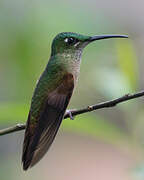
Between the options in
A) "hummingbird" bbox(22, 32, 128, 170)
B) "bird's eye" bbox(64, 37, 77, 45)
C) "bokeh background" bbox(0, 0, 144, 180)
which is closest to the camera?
"bokeh background" bbox(0, 0, 144, 180)

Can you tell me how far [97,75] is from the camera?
9.54 feet

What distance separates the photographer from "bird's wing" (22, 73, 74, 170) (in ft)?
8.93

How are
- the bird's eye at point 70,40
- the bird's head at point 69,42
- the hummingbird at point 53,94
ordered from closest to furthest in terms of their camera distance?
1. the hummingbird at point 53,94
2. the bird's head at point 69,42
3. the bird's eye at point 70,40

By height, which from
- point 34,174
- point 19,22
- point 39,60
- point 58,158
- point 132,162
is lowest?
point 58,158

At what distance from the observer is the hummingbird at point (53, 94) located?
282 centimetres

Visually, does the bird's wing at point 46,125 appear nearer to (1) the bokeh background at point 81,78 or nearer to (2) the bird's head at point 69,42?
(1) the bokeh background at point 81,78

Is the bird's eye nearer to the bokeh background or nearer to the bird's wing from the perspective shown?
the bokeh background

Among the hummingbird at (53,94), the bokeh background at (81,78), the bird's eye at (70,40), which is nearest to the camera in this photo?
the bokeh background at (81,78)

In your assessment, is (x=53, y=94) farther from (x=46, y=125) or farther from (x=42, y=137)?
(x=42, y=137)

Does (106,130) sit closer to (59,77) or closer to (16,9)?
(59,77)

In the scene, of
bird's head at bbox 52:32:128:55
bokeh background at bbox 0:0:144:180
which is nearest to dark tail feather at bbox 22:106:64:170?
bokeh background at bbox 0:0:144:180

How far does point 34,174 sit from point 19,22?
128 cm

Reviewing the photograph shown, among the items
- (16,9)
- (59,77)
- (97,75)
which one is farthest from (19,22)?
(97,75)

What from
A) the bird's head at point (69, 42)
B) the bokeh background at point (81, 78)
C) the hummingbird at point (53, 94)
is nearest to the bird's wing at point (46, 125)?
the hummingbird at point (53, 94)
